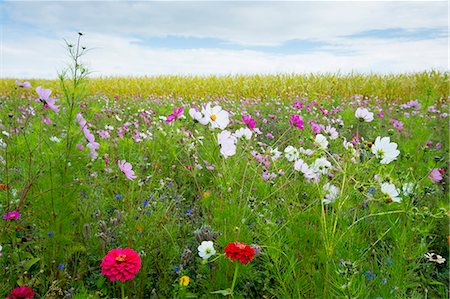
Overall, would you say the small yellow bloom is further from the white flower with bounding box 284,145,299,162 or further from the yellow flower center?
the white flower with bounding box 284,145,299,162

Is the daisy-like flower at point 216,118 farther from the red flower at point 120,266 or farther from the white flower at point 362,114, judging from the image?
the red flower at point 120,266

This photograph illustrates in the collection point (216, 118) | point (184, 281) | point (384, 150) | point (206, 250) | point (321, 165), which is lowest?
point (184, 281)

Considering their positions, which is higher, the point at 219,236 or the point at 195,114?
the point at 195,114

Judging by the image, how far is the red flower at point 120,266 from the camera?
1.71m

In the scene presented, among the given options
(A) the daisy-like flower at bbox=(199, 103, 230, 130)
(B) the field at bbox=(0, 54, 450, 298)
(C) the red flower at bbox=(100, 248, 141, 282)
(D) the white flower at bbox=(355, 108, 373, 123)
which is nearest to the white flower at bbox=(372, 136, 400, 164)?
(B) the field at bbox=(0, 54, 450, 298)

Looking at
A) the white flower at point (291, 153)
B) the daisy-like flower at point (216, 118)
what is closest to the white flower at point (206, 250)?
the daisy-like flower at point (216, 118)

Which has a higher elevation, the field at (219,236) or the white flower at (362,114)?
the white flower at (362,114)

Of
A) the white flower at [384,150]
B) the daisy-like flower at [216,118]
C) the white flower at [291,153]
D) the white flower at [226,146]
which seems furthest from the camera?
the white flower at [291,153]

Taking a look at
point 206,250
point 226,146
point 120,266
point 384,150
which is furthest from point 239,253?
point 384,150

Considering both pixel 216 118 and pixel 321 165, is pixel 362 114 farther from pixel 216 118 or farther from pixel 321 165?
pixel 216 118

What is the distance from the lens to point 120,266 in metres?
1.71

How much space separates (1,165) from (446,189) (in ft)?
11.7

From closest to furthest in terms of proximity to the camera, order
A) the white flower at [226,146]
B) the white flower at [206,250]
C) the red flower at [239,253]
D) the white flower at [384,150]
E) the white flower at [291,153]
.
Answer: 1. the red flower at [239,253]
2. the white flower at [206,250]
3. the white flower at [384,150]
4. the white flower at [226,146]
5. the white flower at [291,153]

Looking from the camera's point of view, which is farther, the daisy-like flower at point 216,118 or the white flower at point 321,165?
the daisy-like flower at point 216,118
